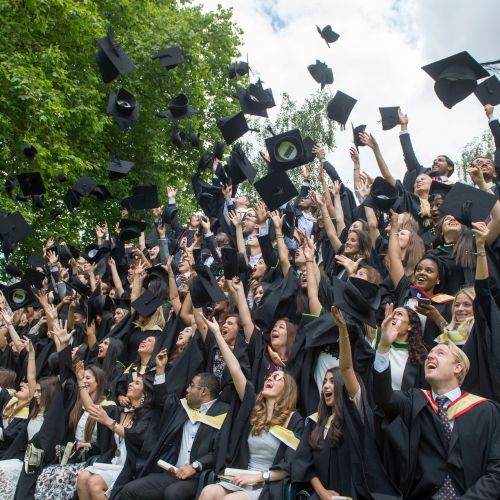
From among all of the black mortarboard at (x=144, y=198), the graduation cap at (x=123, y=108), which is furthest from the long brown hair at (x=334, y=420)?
the black mortarboard at (x=144, y=198)

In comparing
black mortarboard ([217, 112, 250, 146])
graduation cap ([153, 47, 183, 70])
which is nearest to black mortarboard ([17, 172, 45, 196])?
graduation cap ([153, 47, 183, 70])

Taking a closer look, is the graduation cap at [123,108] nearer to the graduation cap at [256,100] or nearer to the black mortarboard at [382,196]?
the graduation cap at [256,100]

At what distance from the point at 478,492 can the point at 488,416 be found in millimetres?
425

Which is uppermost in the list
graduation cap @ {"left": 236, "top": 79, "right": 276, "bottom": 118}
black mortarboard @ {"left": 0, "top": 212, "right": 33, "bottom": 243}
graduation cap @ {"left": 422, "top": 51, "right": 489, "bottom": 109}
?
graduation cap @ {"left": 236, "top": 79, "right": 276, "bottom": 118}

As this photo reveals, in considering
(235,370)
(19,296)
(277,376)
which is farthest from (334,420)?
(19,296)

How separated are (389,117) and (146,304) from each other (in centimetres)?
379

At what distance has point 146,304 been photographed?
25.7 feet

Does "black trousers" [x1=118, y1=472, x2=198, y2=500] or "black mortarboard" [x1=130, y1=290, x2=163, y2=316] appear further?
"black mortarboard" [x1=130, y1=290, x2=163, y2=316]

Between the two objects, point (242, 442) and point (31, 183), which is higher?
point (31, 183)

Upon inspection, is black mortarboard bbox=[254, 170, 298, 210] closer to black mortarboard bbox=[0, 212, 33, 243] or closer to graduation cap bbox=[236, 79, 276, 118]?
graduation cap bbox=[236, 79, 276, 118]

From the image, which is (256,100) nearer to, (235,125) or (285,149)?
(235,125)

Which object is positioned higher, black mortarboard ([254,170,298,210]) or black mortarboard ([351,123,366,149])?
black mortarboard ([351,123,366,149])

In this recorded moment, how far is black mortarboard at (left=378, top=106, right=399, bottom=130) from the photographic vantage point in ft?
28.5

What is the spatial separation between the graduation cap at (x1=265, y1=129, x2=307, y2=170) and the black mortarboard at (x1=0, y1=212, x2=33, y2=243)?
4163 mm
